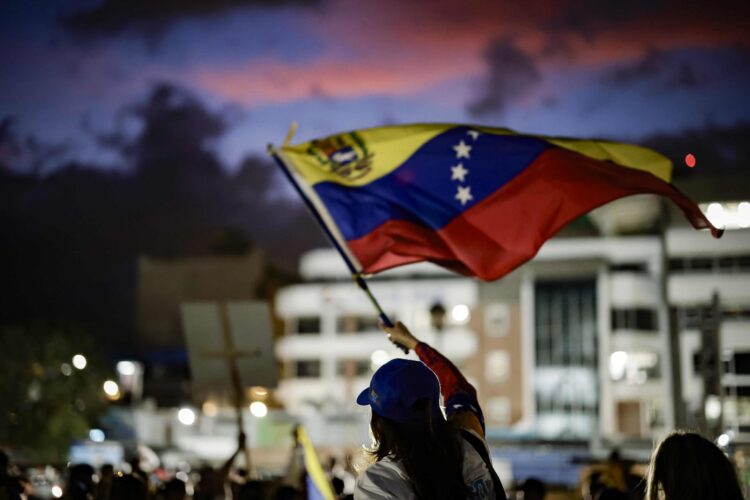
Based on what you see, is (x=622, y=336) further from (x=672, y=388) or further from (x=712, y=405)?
(x=712, y=405)

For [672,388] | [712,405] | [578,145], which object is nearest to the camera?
[578,145]

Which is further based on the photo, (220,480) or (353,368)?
(353,368)

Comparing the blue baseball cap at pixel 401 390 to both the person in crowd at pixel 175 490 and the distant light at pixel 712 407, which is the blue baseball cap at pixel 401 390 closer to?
the person in crowd at pixel 175 490

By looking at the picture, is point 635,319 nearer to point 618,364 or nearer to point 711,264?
point 618,364

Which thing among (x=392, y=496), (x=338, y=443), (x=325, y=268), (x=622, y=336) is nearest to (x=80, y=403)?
(x=338, y=443)

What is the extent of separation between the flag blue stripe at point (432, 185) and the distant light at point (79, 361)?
46852 millimetres

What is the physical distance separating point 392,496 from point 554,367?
6688 centimetres

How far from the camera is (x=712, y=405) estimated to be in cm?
5997

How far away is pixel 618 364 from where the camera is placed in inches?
2606

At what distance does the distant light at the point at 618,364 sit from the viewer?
6588 cm

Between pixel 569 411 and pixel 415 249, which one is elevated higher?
pixel 415 249

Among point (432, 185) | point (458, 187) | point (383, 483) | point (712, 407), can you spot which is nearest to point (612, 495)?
point (458, 187)

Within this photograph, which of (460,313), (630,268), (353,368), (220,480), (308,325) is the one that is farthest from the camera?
(308,325)

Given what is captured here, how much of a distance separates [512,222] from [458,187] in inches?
Result: 24.1
